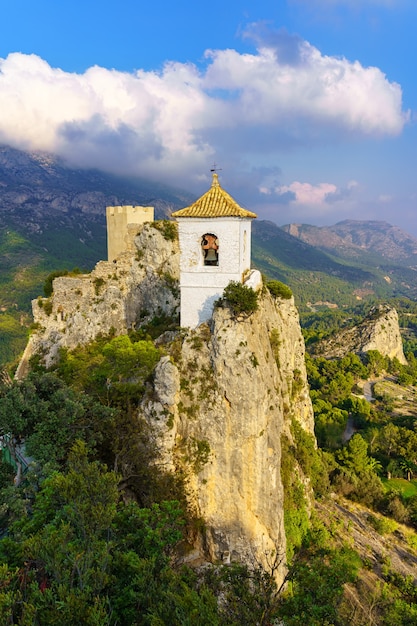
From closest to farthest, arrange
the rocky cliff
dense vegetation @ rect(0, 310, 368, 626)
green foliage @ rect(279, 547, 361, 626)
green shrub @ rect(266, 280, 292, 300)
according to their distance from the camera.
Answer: dense vegetation @ rect(0, 310, 368, 626) < green foliage @ rect(279, 547, 361, 626) < the rocky cliff < green shrub @ rect(266, 280, 292, 300)

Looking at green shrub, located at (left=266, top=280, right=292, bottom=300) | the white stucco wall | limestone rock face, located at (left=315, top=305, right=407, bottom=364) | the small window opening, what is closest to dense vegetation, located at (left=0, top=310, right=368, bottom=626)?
the white stucco wall

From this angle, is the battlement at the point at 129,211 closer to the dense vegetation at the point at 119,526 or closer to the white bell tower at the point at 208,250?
the dense vegetation at the point at 119,526

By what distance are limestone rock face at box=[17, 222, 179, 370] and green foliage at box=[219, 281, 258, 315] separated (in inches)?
402

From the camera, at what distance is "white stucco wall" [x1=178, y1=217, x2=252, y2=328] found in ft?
77.4

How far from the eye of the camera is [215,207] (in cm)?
2394

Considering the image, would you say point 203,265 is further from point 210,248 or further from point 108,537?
point 108,537

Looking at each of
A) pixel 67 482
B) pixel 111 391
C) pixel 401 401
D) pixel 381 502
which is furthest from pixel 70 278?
pixel 401 401

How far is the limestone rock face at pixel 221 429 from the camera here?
22.5 m

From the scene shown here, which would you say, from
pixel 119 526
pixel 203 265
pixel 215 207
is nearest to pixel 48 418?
pixel 119 526

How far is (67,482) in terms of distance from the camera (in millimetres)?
13539

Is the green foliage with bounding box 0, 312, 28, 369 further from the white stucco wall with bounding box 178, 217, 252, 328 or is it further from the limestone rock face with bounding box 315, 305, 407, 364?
the white stucco wall with bounding box 178, 217, 252, 328

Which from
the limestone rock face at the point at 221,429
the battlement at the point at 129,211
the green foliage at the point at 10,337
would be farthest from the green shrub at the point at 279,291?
the green foliage at the point at 10,337

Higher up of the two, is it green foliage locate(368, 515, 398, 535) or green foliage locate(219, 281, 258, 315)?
green foliage locate(219, 281, 258, 315)

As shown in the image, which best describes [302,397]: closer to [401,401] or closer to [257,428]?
[257,428]
